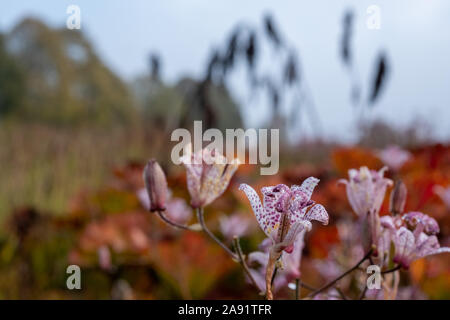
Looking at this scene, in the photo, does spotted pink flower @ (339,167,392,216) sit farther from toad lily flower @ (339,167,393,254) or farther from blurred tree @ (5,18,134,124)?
blurred tree @ (5,18,134,124)

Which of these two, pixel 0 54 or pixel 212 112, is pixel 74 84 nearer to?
pixel 0 54

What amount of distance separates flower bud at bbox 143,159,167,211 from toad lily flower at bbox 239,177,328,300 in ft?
0.36

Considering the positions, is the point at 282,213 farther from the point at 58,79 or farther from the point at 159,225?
the point at 58,79

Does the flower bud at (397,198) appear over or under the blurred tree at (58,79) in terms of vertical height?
under

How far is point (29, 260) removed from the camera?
1246 millimetres

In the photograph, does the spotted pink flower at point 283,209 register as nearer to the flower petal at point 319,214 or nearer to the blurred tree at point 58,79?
the flower petal at point 319,214

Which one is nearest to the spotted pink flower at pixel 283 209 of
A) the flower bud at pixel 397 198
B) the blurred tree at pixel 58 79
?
the flower bud at pixel 397 198

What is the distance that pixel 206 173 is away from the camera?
17.4 inches

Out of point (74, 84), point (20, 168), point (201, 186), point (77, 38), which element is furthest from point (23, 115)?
point (201, 186)

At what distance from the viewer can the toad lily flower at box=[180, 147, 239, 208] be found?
43cm

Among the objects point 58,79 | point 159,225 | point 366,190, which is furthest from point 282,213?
point 58,79

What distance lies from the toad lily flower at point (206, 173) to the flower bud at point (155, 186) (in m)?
0.02

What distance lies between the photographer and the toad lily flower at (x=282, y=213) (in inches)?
13.4

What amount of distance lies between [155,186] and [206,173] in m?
0.04
